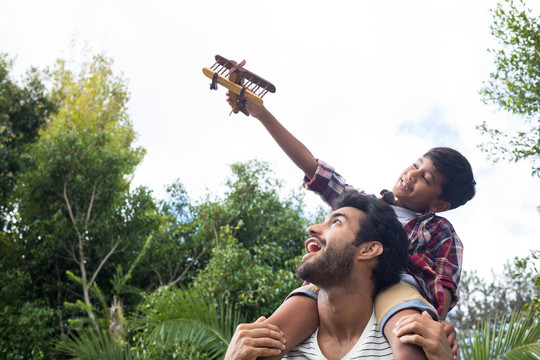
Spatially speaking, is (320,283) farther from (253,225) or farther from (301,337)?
(253,225)

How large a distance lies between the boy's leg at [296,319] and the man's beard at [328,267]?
5.3 inches

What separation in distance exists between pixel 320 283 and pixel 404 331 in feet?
1.26

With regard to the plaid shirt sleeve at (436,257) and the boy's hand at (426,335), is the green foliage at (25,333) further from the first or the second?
the boy's hand at (426,335)

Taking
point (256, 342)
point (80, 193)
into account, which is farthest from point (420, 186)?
point (80, 193)

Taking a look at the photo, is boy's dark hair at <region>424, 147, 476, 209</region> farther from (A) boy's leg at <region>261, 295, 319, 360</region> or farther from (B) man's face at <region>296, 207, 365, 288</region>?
(A) boy's leg at <region>261, 295, 319, 360</region>

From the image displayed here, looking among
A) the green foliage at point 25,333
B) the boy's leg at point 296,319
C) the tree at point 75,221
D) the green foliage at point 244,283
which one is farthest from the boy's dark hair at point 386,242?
the tree at point 75,221

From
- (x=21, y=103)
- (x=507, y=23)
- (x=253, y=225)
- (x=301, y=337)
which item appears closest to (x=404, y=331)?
(x=301, y=337)

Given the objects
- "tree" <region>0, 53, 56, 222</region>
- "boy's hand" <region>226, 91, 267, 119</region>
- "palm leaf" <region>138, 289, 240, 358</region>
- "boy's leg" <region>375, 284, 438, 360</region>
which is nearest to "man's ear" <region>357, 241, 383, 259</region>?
"boy's leg" <region>375, 284, 438, 360</region>

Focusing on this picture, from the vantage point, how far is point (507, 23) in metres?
5.57

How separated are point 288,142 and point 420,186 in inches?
23.5

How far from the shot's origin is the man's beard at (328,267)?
6.89ft

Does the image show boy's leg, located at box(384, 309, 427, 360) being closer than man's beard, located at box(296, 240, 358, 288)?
Yes

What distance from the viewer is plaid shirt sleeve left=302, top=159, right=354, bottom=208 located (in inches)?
104

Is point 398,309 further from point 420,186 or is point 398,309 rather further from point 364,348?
point 420,186
